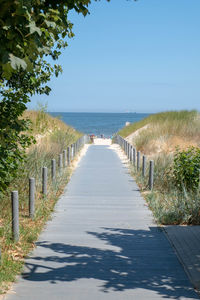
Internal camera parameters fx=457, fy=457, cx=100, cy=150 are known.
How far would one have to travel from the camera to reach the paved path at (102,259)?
204 inches

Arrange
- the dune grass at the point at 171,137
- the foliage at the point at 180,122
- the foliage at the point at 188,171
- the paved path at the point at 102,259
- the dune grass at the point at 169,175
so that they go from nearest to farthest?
the paved path at the point at 102,259 < the dune grass at the point at 169,175 < the foliage at the point at 188,171 < the dune grass at the point at 171,137 < the foliage at the point at 180,122

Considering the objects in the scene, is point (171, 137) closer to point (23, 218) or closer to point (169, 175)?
point (169, 175)

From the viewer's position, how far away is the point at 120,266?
6082mm

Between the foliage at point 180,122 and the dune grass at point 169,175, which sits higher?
the foliage at point 180,122

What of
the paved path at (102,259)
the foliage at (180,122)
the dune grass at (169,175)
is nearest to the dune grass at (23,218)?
the paved path at (102,259)

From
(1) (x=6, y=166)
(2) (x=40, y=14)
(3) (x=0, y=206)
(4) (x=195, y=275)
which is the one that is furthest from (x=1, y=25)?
(3) (x=0, y=206)

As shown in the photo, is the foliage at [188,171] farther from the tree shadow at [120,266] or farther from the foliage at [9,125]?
the foliage at [9,125]

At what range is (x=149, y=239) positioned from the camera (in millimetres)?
7598

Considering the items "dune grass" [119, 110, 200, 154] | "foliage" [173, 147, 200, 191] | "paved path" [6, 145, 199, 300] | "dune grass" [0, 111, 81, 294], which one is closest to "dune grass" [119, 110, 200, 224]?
"dune grass" [119, 110, 200, 154]

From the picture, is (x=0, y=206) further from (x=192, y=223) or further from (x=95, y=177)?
(x=95, y=177)

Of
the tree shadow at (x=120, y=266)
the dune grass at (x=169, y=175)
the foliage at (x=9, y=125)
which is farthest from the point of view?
the dune grass at (x=169, y=175)

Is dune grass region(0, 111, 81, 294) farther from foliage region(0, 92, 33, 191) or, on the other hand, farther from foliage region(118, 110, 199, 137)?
foliage region(118, 110, 199, 137)

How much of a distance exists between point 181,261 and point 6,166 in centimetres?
357

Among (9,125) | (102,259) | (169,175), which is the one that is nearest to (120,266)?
(102,259)
